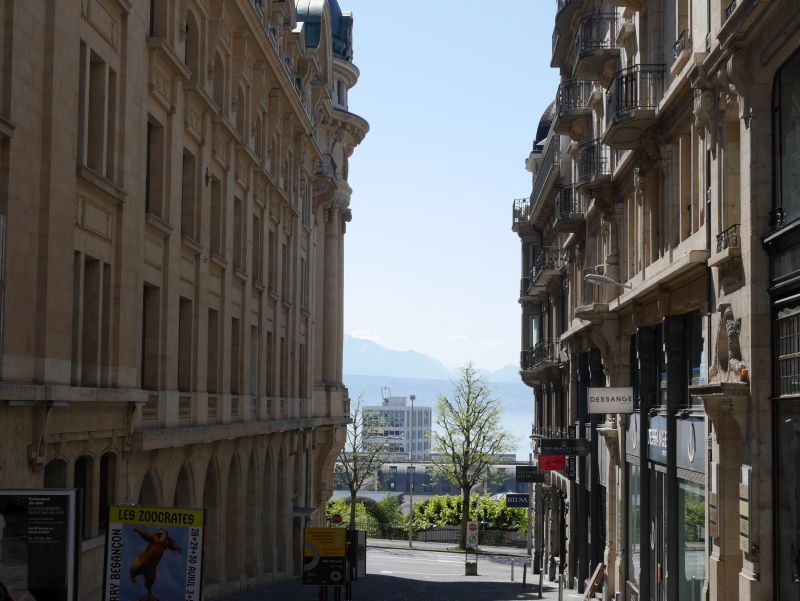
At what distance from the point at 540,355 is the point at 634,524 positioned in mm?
25438

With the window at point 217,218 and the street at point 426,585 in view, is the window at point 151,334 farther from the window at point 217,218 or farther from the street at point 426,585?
the street at point 426,585

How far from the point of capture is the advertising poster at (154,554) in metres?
14.9

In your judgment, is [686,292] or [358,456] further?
[358,456]

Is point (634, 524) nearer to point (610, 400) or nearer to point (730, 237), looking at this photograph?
point (610, 400)

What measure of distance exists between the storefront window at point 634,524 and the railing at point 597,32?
11.6m

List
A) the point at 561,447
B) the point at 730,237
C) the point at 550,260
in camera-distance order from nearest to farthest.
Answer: the point at 730,237
the point at 561,447
the point at 550,260

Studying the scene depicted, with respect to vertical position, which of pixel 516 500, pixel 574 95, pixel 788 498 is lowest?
pixel 516 500

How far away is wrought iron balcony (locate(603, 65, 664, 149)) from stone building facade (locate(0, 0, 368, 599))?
9.82 metres

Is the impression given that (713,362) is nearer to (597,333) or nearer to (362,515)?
(597,333)

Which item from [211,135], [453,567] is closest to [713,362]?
[211,135]

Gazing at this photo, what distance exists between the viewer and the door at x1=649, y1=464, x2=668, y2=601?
26516mm

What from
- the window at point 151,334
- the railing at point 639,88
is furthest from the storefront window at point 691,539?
the window at point 151,334

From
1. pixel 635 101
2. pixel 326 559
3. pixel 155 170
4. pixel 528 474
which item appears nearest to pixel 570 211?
pixel 528 474

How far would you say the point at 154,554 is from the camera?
1494 cm
